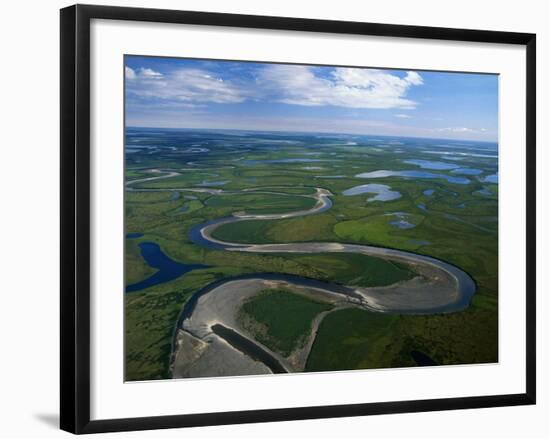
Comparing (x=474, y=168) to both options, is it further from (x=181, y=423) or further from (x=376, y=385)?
(x=181, y=423)

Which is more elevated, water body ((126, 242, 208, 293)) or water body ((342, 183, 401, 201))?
water body ((342, 183, 401, 201))

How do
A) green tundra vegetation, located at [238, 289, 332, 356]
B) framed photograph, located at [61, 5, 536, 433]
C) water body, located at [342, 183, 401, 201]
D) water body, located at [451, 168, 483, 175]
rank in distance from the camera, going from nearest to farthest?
framed photograph, located at [61, 5, 536, 433], green tundra vegetation, located at [238, 289, 332, 356], water body, located at [342, 183, 401, 201], water body, located at [451, 168, 483, 175]

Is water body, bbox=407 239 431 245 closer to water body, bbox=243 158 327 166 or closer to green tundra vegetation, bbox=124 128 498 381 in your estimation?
green tundra vegetation, bbox=124 128 498 381

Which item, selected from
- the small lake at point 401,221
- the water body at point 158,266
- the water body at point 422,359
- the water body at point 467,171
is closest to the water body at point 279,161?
the small lake at point 401,221

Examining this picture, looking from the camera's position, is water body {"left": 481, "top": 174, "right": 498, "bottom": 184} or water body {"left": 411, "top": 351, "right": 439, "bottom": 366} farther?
water body {"left": 481, "top": 174, "right": 498, "bottom": 184}

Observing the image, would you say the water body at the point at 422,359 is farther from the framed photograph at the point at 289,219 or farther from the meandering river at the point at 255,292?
the meandering river at the point at 255,292

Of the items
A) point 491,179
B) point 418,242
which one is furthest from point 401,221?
point 491,179

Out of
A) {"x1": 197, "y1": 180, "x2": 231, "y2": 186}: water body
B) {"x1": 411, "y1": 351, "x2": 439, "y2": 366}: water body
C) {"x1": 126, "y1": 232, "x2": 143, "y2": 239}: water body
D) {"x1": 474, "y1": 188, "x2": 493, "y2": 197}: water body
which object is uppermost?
{"x1": 197, "y1": 180, "x2": 231, "y2": 186}: water body

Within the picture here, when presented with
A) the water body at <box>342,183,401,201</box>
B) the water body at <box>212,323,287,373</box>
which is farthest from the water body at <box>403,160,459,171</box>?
the water body at <box>212,323,287,373</box>

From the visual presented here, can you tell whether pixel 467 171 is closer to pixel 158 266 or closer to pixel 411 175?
pixel 411 175
